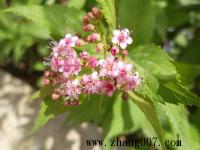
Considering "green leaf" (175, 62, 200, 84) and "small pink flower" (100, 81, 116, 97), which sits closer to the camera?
"small pink flower" (100, 81, 116, 97)

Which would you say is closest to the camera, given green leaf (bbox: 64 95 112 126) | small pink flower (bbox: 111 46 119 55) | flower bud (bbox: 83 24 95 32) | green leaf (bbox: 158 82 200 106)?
green leaf (bbox: 158 82 200 106)

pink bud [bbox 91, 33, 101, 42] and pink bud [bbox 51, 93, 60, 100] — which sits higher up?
pink bud [bbox 91, 33, 101, 42]

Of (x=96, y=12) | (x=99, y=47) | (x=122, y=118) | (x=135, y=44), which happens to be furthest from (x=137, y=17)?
(x=122, y=118)

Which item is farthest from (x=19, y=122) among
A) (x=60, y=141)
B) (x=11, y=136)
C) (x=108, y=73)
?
(x=108, y=73)

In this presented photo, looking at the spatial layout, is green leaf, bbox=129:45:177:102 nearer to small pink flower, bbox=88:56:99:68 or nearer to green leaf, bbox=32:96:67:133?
small pink flower, bbox=88:56:99:68

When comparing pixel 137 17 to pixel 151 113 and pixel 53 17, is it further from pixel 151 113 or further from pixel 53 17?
pixel 151 113

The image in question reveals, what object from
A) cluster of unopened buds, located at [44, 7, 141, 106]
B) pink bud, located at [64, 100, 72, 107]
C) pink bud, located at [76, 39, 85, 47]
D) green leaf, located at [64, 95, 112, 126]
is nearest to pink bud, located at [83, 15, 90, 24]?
cluster of unopened buds, located at [44, 7, 141, 106]
